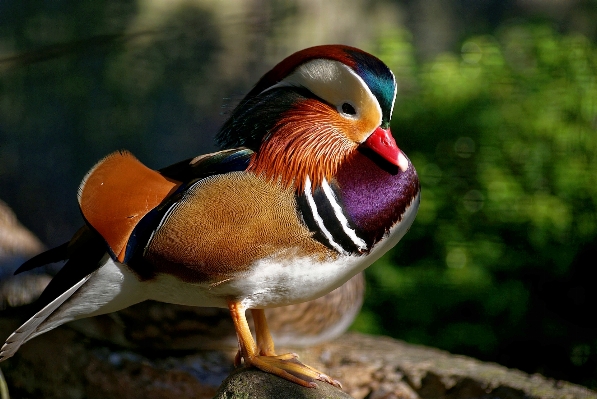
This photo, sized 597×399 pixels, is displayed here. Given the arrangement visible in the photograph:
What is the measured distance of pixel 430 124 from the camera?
252cm

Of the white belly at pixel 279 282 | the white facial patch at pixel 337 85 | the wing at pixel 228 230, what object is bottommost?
the white belly at pixel 279 282

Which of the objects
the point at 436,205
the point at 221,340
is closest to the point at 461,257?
the point at 436,205

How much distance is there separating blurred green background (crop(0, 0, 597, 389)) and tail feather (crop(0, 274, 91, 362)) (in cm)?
110

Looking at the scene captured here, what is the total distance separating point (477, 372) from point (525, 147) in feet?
3.08

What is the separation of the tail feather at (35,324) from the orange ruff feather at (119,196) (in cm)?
11

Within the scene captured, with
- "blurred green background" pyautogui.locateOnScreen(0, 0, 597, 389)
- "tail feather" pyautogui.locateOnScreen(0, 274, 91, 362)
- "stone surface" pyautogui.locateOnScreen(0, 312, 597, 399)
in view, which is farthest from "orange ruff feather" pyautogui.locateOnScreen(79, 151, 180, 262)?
"blurred green background" pyautogui.locateOnScreen(0, 0, 597, 389)

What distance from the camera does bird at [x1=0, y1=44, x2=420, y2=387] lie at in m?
1.27

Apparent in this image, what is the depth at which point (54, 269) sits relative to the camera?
1998 mm

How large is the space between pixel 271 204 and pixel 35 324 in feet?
1.78

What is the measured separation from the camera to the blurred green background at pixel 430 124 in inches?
95.8

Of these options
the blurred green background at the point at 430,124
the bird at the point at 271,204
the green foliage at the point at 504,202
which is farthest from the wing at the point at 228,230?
the green foliage at the point at 504,202

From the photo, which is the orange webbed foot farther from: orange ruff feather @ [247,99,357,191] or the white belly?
orange ruff feather @ [247,99,357,191]

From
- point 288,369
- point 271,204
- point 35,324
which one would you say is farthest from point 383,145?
point 35,324

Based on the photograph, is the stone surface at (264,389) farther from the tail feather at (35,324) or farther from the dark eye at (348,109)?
the dark eye at (348,109)
